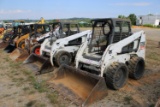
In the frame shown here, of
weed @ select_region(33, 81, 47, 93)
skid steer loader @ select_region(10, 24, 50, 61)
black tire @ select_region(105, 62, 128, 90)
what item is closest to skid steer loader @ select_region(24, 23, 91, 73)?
weed @ select_region(33, 81, 47, 93)

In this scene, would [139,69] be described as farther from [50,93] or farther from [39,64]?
[39,64]

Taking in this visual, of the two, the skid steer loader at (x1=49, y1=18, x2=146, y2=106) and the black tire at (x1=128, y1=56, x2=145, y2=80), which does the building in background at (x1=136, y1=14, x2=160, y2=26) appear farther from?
the skid steer loader at (x1=49, y1=18, x2=146, y2=106)

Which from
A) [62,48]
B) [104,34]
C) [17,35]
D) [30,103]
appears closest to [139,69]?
[104,34]

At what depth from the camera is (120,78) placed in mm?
5809

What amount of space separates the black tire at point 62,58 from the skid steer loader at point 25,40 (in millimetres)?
2687

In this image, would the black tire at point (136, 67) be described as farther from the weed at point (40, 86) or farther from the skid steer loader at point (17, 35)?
the skid steer loader at point (17, 35)

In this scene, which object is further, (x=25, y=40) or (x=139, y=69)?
(x=25, y=40)

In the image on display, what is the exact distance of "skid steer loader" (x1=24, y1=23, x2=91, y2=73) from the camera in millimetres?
8289

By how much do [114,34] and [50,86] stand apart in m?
2.54

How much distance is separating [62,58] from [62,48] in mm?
438

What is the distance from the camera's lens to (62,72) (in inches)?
246

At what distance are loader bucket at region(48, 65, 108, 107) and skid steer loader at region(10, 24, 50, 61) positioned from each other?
4663mm

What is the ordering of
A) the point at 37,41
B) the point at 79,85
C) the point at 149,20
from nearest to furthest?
the point at 79,85
the point at 37,41
the point at 149,20

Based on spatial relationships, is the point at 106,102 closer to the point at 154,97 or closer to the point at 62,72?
the point at 154,97
